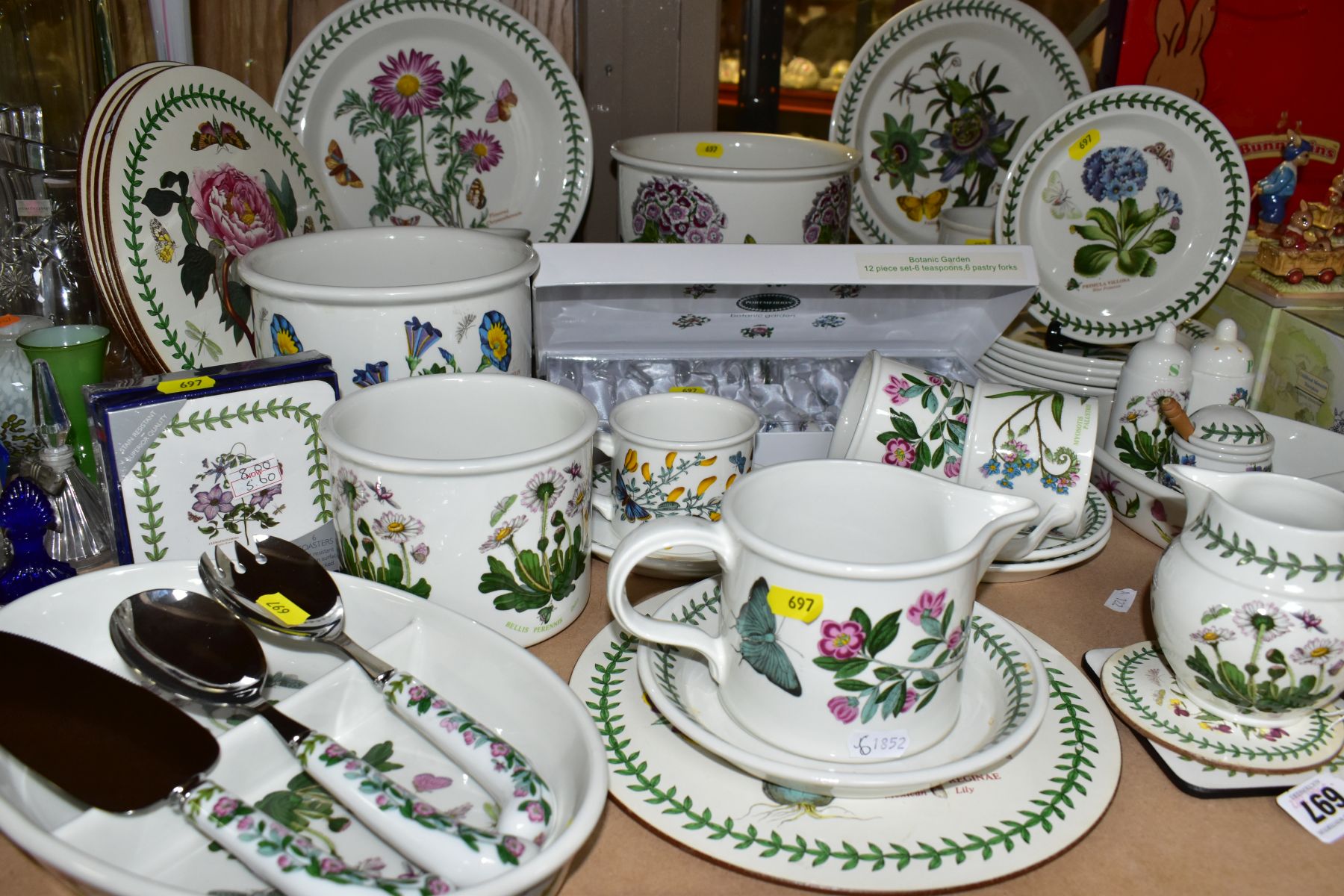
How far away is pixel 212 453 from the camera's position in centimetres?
62

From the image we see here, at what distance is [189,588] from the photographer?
58 centimetres

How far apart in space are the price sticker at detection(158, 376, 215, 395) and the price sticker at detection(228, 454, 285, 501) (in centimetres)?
5

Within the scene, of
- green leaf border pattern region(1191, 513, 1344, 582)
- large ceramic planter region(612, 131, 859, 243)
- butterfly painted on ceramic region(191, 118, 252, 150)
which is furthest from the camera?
large ceramic planter region(612, 131, 859, 243)

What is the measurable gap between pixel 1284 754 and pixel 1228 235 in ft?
1.90

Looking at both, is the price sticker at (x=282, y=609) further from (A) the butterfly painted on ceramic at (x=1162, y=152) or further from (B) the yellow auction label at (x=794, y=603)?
(A) the butterfly painted on ceramic at (x=1162, y=152)

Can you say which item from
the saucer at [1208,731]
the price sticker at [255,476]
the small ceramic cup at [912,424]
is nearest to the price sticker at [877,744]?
the saucer at [1208,731]

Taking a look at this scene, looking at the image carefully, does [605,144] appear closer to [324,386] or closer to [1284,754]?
[324,386]

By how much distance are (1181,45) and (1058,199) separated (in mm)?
257

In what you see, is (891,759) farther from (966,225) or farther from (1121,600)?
(966,225)

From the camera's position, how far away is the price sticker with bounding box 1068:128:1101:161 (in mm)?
A: 955

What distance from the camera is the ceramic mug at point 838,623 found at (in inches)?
18.2

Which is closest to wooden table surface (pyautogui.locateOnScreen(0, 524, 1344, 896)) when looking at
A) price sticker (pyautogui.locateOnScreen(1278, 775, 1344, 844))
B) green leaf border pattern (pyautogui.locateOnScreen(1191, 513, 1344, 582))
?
price sticker (pyautogui.locateOnScreen(1278, 775, 1344, 844))

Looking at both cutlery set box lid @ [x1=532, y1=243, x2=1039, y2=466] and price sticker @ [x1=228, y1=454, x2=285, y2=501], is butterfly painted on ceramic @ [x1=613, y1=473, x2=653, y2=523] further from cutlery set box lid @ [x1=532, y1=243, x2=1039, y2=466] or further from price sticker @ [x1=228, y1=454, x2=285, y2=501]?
price sticker @ [x1=228, y1=454, x2=285, y2=501]

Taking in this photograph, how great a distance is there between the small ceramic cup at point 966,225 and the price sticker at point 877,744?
2.08 feet
